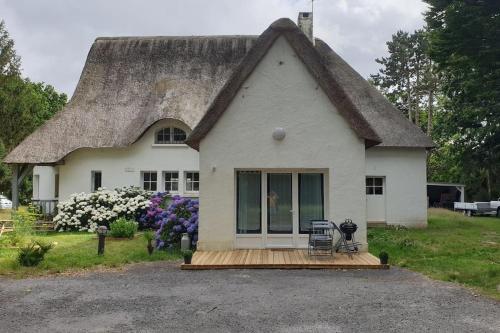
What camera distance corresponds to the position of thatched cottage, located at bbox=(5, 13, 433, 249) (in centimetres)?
1144

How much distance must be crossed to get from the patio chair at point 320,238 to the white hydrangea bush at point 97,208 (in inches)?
331

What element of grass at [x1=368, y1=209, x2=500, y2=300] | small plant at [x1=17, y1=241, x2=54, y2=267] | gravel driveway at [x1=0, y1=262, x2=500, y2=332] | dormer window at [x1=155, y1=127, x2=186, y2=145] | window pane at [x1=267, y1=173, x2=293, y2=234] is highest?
dormer window at [x1=155, y1=127, x2=186, y2=145]

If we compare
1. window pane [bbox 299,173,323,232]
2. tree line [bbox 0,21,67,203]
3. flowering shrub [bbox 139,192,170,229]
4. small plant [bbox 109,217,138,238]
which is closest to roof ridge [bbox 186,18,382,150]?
window pane [bbox 299,173,323,232]

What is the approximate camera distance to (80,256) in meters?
11.1

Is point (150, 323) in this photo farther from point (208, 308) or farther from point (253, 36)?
point (253, 36)

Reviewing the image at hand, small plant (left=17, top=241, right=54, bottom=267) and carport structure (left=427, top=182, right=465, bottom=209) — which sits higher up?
carport structure (left=427, top=182, right=465, bottom=209)

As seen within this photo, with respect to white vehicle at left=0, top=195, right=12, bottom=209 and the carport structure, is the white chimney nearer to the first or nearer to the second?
the carport structure

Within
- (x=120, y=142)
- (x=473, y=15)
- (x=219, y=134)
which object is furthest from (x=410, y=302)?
(x=120, y=142)

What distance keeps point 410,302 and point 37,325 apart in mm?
5475

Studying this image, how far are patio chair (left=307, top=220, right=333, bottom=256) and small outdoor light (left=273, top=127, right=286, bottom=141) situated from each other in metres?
2.28

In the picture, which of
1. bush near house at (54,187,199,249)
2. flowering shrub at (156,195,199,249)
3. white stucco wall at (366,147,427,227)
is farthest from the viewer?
white stucco wall at (366,147,427,227)

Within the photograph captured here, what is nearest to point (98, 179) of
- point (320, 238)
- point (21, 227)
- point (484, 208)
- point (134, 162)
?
point (134, 162)

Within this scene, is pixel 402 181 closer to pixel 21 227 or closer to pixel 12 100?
pixel 21 227

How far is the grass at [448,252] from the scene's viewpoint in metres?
8.93
